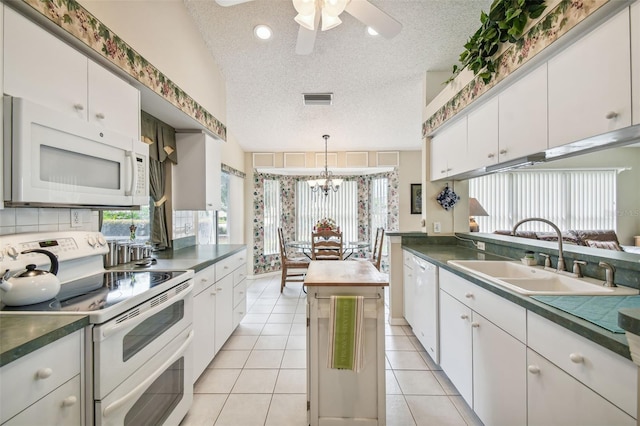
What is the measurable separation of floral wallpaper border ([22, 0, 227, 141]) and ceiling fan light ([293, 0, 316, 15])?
1.06 metres

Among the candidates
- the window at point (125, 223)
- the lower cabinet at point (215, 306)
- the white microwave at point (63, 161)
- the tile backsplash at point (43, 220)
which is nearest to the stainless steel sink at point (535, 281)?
A: the lower cabinet at point (215, 306)

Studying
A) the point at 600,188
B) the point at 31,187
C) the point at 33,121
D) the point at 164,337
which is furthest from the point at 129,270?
the point at 600,188

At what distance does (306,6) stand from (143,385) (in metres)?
2.07

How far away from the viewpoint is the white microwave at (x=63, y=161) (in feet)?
3.30

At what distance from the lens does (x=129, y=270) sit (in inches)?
66.4

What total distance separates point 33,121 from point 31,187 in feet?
0.87

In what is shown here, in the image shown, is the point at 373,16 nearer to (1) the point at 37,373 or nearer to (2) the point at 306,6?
(2) the point at 306,6

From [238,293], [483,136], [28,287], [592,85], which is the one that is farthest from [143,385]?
[483,136]

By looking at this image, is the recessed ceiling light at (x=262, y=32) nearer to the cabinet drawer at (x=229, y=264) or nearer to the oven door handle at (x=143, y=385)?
the cabinet drawer at (x=229, y=264)

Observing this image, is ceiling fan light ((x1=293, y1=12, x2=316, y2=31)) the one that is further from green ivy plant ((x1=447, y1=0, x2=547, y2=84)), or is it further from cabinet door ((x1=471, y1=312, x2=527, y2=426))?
cabinet door ((x1=471, y1=312, x2=527, y2=426))

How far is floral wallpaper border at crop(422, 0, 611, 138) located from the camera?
114 centimetres

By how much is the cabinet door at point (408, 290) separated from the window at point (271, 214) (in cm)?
329

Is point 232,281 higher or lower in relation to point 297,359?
higher

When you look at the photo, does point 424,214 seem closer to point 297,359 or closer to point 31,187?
point 297,359
